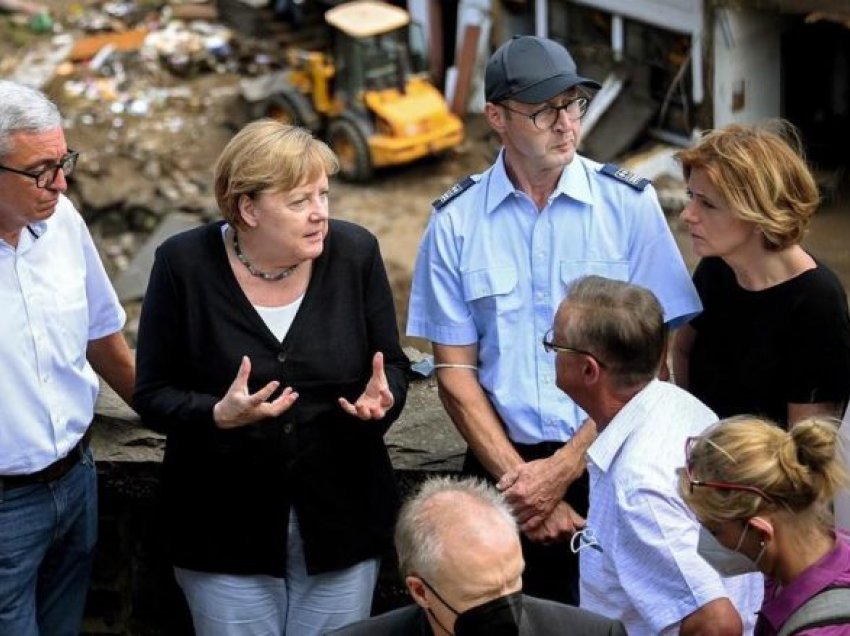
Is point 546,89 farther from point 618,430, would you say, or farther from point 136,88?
point 136,88

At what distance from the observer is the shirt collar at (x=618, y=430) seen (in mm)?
3504

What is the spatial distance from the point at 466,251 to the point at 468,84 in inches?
567

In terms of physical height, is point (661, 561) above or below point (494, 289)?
below

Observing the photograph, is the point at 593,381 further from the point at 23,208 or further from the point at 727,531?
the point at 23,208

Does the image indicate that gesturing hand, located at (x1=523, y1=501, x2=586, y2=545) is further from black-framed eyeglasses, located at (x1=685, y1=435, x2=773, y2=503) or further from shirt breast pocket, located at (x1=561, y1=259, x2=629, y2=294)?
black-framed eyeglasses, located at (x1=685, y1=435, x2=773, y2=503)

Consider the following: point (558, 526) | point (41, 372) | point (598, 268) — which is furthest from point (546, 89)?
point (41, 372)

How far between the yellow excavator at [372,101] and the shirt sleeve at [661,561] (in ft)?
43.4

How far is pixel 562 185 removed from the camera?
4270mm

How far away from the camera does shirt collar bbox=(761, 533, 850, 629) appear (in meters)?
3.04

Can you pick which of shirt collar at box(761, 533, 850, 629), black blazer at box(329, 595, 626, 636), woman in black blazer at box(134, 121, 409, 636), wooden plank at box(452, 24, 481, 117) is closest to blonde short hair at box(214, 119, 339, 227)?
woman in black blazer at box(134, 121, 409, 636)

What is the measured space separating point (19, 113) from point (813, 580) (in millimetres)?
2227

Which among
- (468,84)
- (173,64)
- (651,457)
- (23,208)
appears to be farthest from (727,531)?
(173,64)

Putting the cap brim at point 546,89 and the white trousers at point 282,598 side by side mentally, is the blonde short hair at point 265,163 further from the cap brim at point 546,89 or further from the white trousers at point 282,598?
the white trousers at point 282,598

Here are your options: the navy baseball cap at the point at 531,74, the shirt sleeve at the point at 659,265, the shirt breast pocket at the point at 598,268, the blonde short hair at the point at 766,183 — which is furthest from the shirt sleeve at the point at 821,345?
the navy baseball cap at the point at 531,74
